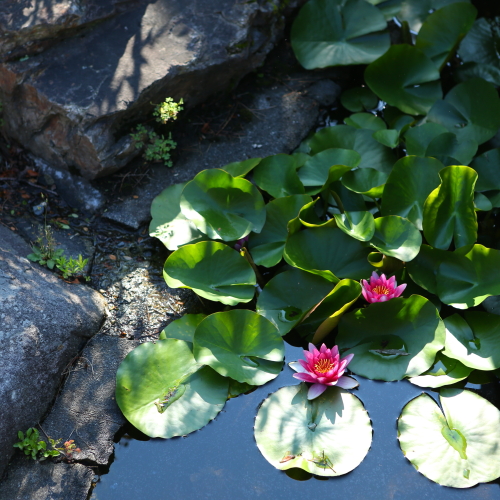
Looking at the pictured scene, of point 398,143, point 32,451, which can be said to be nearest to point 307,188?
point 398,143

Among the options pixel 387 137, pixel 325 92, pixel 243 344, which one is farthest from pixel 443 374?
pixel 325 92

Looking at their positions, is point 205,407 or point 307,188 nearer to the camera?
point 205,407

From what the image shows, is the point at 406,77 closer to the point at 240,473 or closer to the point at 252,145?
the point at 252,145

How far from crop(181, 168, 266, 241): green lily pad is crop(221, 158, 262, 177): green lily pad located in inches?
8.9

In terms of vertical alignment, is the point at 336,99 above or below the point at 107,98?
below

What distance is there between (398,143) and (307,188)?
657 mm

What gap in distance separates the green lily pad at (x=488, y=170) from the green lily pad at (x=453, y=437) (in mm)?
1281

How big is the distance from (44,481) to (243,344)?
977mm

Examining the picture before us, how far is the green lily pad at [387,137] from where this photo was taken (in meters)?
2.98

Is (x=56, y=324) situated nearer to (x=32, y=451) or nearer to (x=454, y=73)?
(x=32, y=451)

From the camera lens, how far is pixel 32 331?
2.25 m

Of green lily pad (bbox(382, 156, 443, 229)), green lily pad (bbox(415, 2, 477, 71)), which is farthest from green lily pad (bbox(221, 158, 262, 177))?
green lily pad (bbox(415, 2, 477, 71))

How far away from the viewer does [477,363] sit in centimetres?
221

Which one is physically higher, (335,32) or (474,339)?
(335,32)
